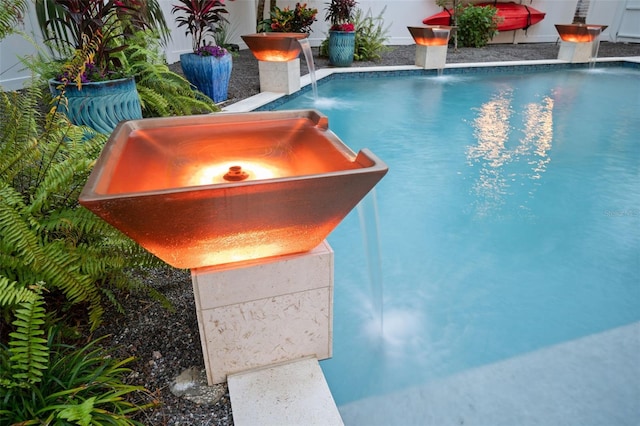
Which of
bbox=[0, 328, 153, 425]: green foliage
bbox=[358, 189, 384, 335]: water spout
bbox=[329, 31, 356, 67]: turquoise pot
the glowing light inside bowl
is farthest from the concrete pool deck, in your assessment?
bbox=[329, 31, 356, 67]: turquoise pot

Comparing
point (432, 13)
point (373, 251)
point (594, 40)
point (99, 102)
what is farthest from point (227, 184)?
point (432, 13)

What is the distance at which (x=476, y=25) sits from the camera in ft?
40.3

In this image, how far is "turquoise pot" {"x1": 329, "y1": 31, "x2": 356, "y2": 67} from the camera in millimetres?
8781

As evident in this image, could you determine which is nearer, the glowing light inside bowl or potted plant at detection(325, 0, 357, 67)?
the glowing light inside bowl

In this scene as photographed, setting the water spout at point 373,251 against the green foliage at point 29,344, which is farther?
the water spout at point 373,251

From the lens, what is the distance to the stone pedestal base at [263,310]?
58.3 inches

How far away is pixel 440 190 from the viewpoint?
13.2ft

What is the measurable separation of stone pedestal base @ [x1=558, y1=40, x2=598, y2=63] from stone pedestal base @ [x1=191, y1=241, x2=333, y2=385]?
11570 mm

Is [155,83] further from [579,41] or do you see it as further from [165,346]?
[579,41]

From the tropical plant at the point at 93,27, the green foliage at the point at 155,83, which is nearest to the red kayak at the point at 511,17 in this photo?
the green foliage at the point at 155,83

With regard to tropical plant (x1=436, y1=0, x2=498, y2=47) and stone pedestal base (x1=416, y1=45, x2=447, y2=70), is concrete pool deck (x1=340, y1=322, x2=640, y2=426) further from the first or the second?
tropical plant (x1=436, y1=0, x2=498, y2=47)

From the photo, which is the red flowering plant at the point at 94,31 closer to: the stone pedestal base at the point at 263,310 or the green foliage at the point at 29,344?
the green foliage at the point at 29,344

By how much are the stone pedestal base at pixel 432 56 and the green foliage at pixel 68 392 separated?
9013mm

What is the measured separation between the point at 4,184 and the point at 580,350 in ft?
9.08
